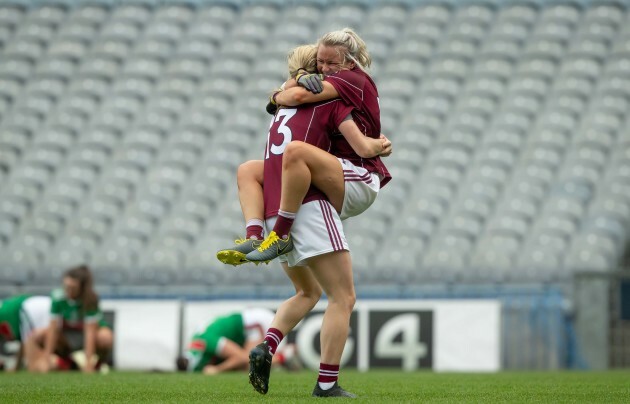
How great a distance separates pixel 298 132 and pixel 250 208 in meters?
0.41

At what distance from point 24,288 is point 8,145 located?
4865 millimetres

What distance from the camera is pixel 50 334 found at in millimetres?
9680

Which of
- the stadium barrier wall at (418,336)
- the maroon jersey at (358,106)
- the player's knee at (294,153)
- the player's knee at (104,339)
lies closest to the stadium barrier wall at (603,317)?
the stadium barrier wall at (418,336)

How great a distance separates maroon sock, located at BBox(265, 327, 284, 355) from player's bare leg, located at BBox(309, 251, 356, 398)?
0.25m

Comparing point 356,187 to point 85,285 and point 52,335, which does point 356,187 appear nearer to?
point 85,285

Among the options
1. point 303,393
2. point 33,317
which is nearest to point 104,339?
point 33,317

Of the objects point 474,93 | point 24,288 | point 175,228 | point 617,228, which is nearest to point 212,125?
point 175,228

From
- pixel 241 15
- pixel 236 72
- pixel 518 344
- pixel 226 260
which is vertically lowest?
pixel 518 344

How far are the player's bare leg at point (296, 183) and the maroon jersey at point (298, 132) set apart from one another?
0.08m

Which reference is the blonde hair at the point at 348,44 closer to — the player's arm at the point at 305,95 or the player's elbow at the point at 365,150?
the player's arm at the point at 305,95

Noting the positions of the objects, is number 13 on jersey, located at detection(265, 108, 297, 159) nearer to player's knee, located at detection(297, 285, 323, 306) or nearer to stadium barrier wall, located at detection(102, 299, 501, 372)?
player's knee, located at detection(297, 285, 323, 306)

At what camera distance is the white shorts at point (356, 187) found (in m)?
4.70

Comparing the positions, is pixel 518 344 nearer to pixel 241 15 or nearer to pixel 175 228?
pixel 175 228

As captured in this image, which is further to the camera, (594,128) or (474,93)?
(474,93)
